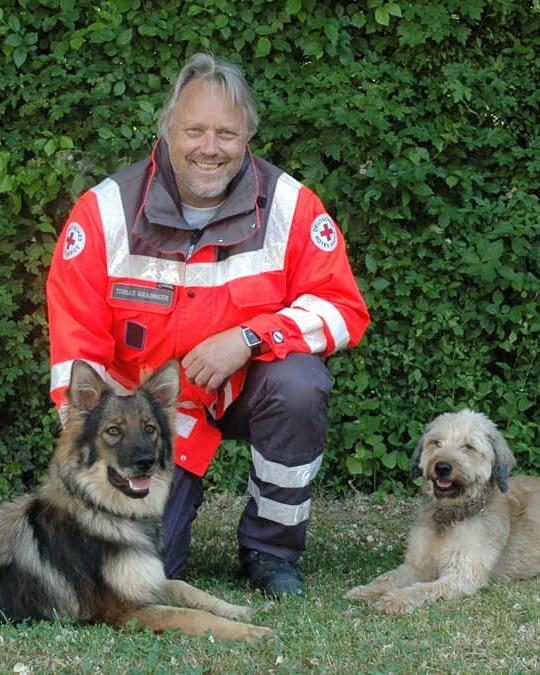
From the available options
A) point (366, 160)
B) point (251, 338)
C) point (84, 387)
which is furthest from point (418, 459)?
point (366, 160)

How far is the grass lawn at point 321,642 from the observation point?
13.3 feet

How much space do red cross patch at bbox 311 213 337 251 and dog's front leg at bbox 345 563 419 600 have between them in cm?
146

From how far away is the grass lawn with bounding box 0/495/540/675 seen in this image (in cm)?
405

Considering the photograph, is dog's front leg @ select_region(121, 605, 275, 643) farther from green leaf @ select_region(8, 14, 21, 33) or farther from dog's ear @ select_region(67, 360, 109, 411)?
green leaf @ select_region(8, 14, 21, 33)

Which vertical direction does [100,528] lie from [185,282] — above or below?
below

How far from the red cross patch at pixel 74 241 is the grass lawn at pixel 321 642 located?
1.54 m

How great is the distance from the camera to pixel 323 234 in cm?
537

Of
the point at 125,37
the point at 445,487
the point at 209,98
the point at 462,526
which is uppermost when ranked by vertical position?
the point at 125,37

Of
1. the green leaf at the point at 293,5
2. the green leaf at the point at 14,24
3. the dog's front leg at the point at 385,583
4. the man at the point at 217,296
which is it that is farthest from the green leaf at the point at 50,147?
the dog's front leg at the point at 385,583

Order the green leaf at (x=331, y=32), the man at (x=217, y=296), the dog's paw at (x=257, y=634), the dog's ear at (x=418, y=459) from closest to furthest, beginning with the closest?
the dog's paw at (x=257, y=634)
the man at (x=217, y=296)
the dog's ear at (x=418, y=459)
the green leaf at (x=331, y=32)

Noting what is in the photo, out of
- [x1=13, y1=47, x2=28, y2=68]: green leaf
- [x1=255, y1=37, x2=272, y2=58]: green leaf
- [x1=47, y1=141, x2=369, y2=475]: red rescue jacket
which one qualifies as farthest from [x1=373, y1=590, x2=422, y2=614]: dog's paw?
[x1=13, y1=47, x2=28, y2=68]: green leaf

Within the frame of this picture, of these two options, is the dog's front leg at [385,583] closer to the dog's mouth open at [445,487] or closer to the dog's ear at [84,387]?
the dog's mouth open at [445,487]

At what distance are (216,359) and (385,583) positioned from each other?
1.28m

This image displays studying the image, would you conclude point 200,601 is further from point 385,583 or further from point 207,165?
point 207,165
